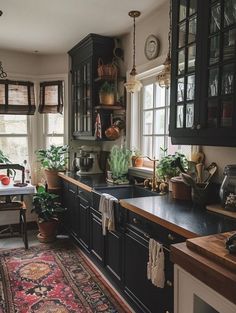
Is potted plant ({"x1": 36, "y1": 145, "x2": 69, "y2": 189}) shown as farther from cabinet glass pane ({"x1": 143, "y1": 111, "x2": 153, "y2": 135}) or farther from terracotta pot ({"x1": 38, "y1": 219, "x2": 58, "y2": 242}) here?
cabinet glass pane ({"x1": 143, "y1": 111, "x2": 153, "y2": 135})

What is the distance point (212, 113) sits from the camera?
71.0 inches

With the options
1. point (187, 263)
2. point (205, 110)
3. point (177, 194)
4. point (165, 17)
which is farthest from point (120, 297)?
point (165, 17)

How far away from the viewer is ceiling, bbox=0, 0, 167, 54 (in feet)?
8.71

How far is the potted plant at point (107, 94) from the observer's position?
3.38m

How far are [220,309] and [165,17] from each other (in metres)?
2.45

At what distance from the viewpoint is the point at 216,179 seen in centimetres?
222

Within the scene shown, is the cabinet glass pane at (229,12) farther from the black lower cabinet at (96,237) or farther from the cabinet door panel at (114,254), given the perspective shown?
the black lower cabinet at (96,237)

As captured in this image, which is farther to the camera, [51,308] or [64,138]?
[64,138]

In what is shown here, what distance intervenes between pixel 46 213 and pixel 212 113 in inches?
103

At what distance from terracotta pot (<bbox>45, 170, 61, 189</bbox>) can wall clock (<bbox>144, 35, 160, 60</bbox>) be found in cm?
206

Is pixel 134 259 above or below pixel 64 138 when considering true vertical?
below

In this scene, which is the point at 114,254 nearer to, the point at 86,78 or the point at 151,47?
the point at 151,47

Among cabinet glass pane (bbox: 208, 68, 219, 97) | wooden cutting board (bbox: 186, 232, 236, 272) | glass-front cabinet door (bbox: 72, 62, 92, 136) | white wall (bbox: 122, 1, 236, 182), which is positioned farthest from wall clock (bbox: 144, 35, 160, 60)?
wooden cutting board (bbox: 186, 232, 236, 272)

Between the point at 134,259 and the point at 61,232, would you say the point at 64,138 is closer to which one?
the point at 61,232
